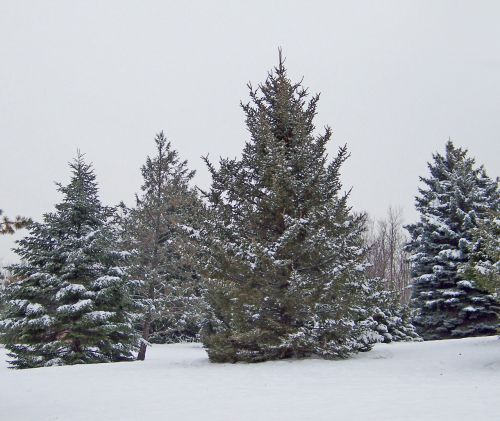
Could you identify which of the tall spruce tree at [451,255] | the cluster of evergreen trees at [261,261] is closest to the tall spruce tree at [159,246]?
the cluster of evergreen trees at [261,261]

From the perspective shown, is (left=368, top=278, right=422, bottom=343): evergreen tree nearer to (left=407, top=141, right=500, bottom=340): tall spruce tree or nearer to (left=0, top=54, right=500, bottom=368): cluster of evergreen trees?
(left=0, top=54, right=500, bottom=368): cluster of evergreen trees

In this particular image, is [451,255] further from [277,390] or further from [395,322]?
[277,390]

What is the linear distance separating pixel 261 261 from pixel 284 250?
0.65 metres

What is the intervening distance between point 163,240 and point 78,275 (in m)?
7.70

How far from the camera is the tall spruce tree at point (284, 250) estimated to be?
1212cm

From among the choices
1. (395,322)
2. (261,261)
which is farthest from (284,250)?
(395,322)

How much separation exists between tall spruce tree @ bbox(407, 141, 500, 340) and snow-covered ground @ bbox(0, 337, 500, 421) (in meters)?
7.59

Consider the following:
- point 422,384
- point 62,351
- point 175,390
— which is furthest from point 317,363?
point 62,351

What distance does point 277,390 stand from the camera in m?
8.51

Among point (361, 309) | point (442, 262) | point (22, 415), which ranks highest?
point (442, 262)

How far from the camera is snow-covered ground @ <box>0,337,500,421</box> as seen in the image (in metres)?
6.62

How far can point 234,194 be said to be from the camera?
13.9 meters

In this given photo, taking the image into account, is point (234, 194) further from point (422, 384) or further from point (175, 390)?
point (422, 384)

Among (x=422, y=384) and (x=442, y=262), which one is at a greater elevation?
(x=442, y=262)
